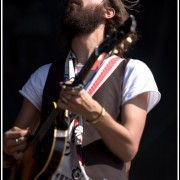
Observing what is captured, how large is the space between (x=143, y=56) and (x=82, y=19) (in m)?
1.34

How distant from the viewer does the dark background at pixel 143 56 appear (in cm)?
407

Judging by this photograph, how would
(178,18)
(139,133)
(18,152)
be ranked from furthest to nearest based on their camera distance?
(178,18) → (18,152) → (139,133)

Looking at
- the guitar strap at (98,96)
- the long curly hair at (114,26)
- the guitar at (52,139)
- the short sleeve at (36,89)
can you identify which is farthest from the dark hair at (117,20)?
the guitar at (52,139)

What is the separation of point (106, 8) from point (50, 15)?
1293 millimetres

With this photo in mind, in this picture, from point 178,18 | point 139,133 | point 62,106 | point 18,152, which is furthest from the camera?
point 178,18

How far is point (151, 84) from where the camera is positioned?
8.77 feet

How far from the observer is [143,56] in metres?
4.10

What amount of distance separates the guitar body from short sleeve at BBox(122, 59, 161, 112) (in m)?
0.32

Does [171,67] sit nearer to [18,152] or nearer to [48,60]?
[48,60]

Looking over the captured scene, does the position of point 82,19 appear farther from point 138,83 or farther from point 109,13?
point 138,83

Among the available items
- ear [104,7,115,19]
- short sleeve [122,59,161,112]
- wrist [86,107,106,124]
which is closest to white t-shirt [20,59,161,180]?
short sleeve [122,59,161,112]


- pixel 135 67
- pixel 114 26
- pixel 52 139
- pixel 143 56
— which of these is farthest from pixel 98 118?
pixel 143 56

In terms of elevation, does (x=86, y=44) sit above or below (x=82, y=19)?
below

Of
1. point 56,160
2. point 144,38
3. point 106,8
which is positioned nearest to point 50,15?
point 144,38
